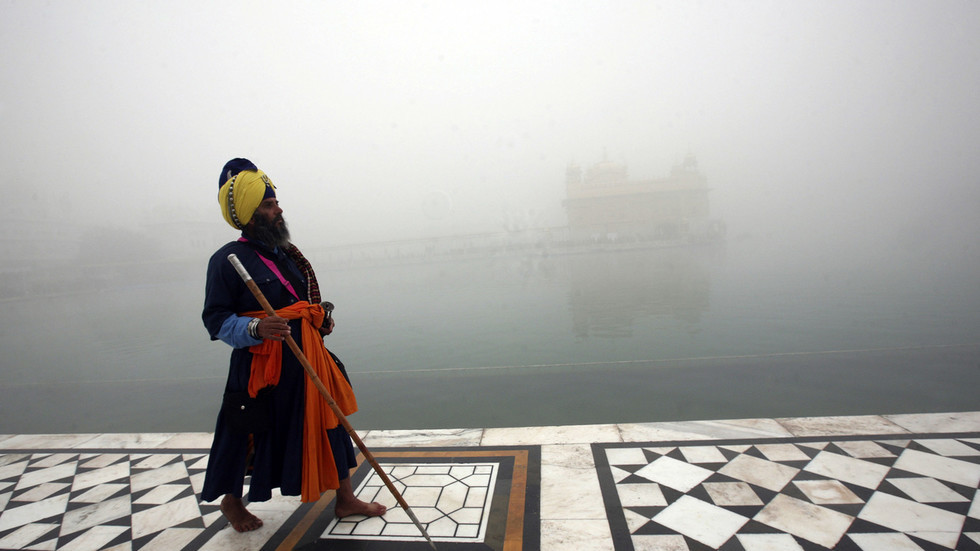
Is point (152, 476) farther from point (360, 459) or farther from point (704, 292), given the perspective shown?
point (704, 292)

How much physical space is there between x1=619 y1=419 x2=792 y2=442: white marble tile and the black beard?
6.66 feet

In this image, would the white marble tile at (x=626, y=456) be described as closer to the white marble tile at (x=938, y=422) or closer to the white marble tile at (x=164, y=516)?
the white marble tile at (x=938, y=422)

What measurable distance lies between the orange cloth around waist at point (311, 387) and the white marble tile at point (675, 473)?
4.62 ft

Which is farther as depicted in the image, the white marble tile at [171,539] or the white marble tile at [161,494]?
the white marble tile at [161,494]

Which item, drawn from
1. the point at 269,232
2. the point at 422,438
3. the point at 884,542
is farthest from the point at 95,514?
the point at 884,542

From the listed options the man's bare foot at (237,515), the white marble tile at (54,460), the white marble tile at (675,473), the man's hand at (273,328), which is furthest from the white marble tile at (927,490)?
the white marble tile at (54,460)

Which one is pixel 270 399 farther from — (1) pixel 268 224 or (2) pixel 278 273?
(1) pixel 268 224

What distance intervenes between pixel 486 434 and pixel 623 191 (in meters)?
58.3

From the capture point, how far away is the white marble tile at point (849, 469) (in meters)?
1.89

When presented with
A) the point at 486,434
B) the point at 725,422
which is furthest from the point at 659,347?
the point at 486,434

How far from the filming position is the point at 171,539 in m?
1.78

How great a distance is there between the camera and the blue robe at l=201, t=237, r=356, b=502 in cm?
154

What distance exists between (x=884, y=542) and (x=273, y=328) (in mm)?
2205

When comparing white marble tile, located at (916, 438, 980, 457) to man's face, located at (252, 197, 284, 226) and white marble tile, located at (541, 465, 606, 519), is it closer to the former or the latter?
white marble tile, located at (541, 465, 606, 519)
